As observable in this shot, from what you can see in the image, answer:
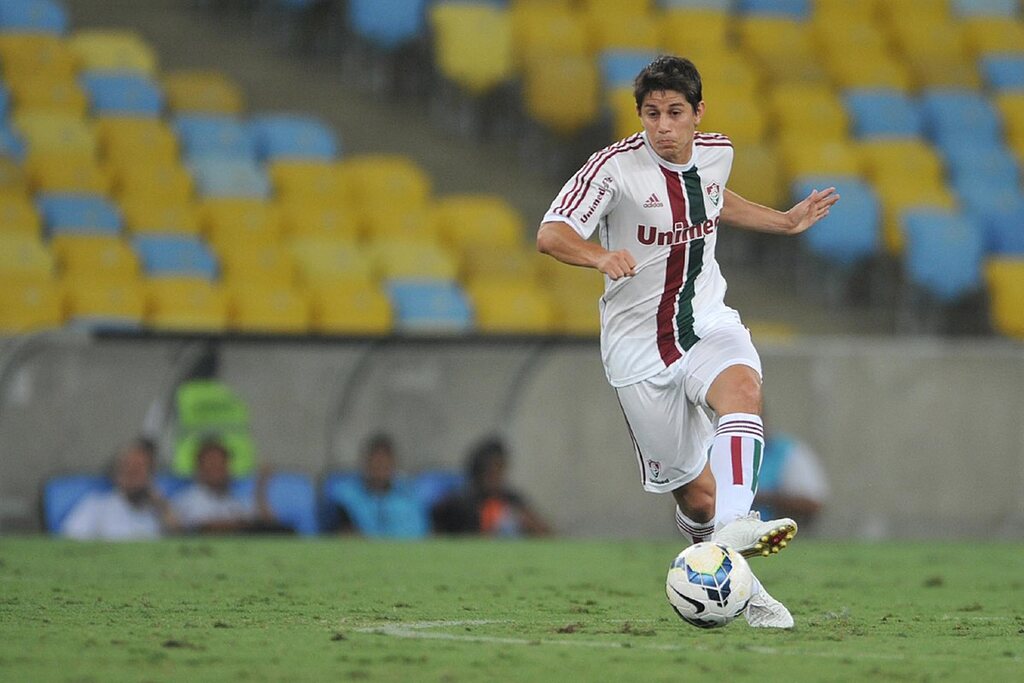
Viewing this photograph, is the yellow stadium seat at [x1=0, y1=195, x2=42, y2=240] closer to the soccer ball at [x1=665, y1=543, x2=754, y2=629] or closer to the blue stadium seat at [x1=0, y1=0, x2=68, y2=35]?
the blue stadium seat at [x1=0, y1=0, x2=68, y2=35]

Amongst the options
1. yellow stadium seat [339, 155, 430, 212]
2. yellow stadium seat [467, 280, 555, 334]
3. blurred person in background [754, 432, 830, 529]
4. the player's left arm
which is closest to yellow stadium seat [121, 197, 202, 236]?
yellow stadium seat [339, 155, 430, 212]

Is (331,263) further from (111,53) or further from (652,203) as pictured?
(652,203)

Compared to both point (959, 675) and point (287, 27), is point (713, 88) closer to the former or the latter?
point (287, 27)

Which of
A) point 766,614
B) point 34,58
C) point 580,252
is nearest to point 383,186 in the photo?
point 34,58

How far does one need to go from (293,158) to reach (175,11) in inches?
135

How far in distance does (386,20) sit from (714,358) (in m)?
11.8

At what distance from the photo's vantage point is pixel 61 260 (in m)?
13.9

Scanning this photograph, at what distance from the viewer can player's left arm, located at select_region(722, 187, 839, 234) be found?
6.96 m

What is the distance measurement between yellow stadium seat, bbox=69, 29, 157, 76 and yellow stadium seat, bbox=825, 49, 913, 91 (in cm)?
739

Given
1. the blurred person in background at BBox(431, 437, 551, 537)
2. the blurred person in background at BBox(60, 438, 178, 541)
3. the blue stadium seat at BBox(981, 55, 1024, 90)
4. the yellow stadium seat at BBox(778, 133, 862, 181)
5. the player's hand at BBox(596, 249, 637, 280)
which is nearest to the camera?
the player's hand at BBox(596, 249, 637, 280)

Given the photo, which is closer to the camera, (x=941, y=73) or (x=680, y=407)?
(x=680, y=407)

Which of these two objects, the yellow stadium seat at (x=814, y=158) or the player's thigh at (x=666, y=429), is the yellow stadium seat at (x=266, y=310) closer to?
the yellow stadium seat at (x=814, y=158)

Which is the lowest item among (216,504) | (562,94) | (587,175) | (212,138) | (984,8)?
(216,504)

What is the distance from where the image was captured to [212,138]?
16094 millimetres
